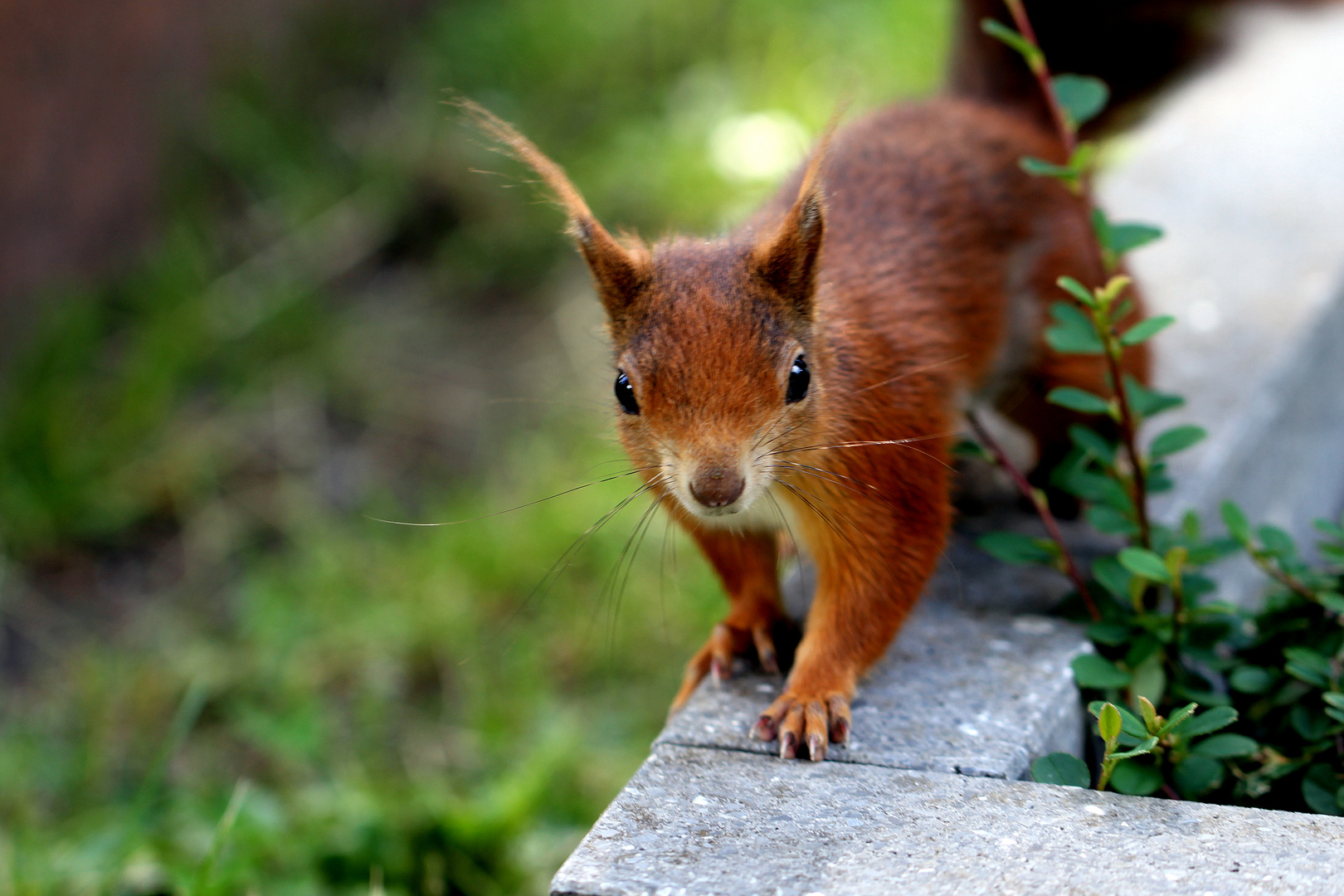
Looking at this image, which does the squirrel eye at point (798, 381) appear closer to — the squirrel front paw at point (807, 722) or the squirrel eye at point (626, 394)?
the squirrel eye at point (626, 394)

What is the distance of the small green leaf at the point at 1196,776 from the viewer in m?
1.66

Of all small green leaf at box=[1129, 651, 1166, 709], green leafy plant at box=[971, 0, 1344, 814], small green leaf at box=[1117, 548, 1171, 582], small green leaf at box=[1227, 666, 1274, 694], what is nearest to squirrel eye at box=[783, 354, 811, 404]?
green leafy plant at box=[971, 0, 1344, 814]

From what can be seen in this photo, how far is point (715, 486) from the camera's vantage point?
1639mm

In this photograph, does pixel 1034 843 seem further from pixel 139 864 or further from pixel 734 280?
pixel 139 864

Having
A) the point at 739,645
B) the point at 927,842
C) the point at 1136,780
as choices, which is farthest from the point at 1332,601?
the point at 739,645

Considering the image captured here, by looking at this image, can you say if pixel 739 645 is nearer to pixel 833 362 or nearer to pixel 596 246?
pixel 833 362

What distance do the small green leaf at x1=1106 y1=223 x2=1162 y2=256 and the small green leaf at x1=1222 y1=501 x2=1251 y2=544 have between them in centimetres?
42

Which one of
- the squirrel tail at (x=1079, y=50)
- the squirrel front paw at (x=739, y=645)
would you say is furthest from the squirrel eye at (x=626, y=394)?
the squirrel tail at (x=1079, y=50)

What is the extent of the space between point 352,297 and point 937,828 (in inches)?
152

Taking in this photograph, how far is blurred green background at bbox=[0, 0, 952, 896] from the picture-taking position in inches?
101

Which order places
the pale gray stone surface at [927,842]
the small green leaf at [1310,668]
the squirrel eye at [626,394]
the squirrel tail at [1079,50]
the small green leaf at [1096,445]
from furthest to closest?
the squirrel tail at [1079,50] → the small green leaf at [1096,445] → the squirrel eye at [626,394] → the small green leaf at [1310,668] → the pale gray stone surface at [927,842]

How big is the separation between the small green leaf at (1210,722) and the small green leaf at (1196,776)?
4cm

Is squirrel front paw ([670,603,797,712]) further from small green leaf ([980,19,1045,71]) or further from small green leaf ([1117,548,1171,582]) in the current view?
small green leaf ([980,19,1045,71])

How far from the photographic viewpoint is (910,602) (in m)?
1.96
